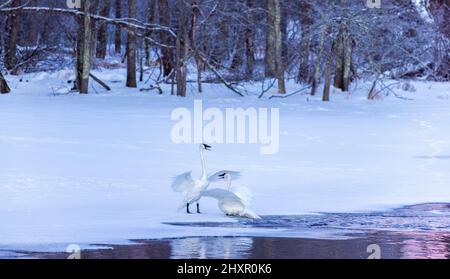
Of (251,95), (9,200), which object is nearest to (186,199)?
(9,200)

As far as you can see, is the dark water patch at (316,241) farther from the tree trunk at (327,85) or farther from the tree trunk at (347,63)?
the tree trunk at (347,63)

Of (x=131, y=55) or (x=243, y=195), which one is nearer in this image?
(x=243, y=195)

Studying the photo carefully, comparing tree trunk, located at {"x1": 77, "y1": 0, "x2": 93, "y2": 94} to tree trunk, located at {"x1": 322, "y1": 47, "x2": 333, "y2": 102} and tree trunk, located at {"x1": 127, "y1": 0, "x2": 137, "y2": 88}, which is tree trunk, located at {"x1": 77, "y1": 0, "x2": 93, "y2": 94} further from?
tree trunk, located at {"x1": 322, "y1": 47, "x2": 333, "y2": 102}

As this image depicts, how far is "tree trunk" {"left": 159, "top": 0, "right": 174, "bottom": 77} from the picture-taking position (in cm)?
3659

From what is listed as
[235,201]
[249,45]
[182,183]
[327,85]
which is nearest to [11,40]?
[249,45]

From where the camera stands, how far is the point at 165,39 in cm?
3697

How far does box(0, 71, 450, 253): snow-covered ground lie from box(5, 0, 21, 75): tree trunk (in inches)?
278

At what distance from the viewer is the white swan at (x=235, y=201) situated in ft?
39.5

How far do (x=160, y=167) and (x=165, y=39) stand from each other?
2069 centimetres

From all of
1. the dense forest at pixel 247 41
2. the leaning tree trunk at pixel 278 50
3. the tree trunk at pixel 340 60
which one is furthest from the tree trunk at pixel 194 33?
the tree trunk at pixel 340 60

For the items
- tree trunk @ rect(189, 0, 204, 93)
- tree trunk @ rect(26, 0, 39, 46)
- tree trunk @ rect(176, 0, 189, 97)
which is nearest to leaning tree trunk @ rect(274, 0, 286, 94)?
tree trunk @ rect(189, 0, 204, 93)

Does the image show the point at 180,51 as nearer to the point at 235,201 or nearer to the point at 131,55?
the point at 131,55
